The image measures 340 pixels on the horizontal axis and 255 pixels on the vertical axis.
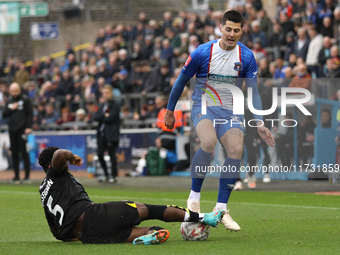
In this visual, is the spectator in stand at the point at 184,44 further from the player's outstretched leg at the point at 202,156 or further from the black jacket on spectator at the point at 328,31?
the player's outstretched leg at the point at 202,156

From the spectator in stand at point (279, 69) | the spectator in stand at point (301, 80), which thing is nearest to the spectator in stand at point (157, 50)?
the spectator in stand at point (279, 69)

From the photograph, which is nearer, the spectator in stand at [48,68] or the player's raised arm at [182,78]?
the player's raised arm at [182,78]

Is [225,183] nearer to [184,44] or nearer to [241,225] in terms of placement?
[241,225]

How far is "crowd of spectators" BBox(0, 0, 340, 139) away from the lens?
16.2 metres

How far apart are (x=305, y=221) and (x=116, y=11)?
2958 centimetres

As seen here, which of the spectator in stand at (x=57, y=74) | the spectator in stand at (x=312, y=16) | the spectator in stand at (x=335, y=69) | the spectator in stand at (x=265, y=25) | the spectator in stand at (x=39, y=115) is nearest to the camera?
the spectator in stand at (x=335, y=69)

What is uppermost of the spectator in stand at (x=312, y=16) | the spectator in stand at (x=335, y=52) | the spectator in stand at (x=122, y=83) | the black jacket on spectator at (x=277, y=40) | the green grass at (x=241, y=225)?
the spectator in stand at (x=312, y=16)

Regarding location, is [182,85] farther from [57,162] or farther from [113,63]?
[113,63]

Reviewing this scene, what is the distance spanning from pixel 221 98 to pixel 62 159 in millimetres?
2187

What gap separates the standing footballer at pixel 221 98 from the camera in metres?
6.94

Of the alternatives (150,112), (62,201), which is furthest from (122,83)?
(62,201)

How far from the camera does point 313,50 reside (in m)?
16.2

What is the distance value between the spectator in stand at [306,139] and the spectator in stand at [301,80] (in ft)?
2.46

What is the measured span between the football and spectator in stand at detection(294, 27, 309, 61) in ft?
36.3
